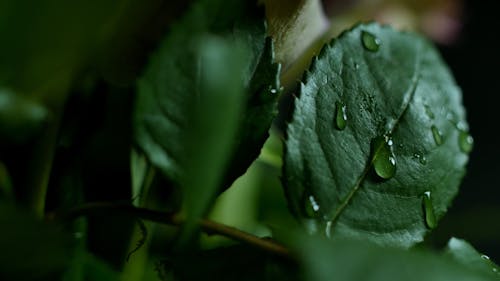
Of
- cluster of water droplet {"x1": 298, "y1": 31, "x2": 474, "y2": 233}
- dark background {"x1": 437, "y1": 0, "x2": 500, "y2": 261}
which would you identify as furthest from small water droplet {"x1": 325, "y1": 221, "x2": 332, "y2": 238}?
dark background {"x1": 437, "y1": 0, "x2": 500, "y2": 261}

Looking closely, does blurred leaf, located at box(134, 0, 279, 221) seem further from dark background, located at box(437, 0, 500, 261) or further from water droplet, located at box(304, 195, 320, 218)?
dark background, located at box(437, 0, 500, 261)

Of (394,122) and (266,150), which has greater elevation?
(394,122)

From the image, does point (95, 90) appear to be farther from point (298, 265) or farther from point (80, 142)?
point (298, 265)

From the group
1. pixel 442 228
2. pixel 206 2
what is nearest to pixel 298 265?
pixel 206 2

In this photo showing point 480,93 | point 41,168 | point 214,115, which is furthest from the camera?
point 480,93

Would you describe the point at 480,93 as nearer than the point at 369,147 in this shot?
No

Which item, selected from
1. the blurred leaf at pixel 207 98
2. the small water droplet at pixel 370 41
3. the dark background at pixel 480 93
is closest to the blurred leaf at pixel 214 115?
the blurred leaf at pixel 207 98

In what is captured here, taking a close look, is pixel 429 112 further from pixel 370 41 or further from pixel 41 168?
pixel 41 168

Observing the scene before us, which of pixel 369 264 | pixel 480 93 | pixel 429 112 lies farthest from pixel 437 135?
pixel 480 93
